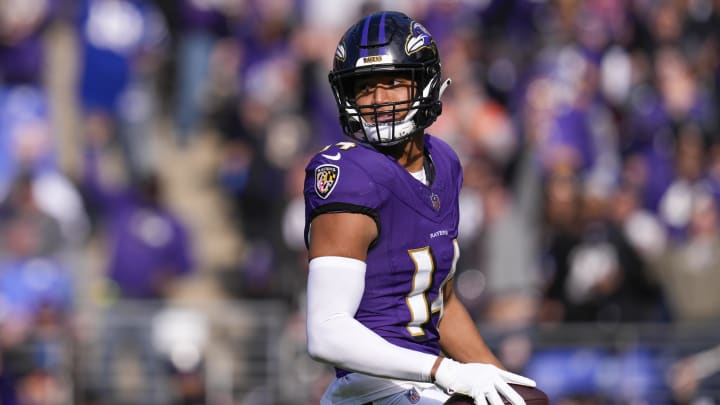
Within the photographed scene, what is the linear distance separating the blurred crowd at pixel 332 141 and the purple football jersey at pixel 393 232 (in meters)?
4.14

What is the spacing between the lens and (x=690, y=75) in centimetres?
1278

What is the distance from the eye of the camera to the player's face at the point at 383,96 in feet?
13.4

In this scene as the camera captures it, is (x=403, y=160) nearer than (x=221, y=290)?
Yes

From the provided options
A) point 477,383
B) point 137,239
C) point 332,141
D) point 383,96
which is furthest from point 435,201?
point 332,141

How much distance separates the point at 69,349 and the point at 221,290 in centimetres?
238

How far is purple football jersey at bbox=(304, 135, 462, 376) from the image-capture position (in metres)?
3.90

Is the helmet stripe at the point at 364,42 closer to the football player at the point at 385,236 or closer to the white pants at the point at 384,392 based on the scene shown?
the football player at the point at 385,236

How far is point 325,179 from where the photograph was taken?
3922 mm

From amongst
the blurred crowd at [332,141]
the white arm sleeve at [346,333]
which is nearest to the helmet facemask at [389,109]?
the white arm sleeve at [346,333]

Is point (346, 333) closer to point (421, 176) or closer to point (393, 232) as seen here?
point (393, 232)

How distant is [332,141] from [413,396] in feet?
23.2

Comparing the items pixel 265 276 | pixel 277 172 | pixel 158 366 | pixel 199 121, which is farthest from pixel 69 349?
pixel 199 121

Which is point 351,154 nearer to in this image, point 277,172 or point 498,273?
point 498,273

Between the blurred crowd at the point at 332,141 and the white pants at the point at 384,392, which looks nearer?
the white pants at the point at 384,392
